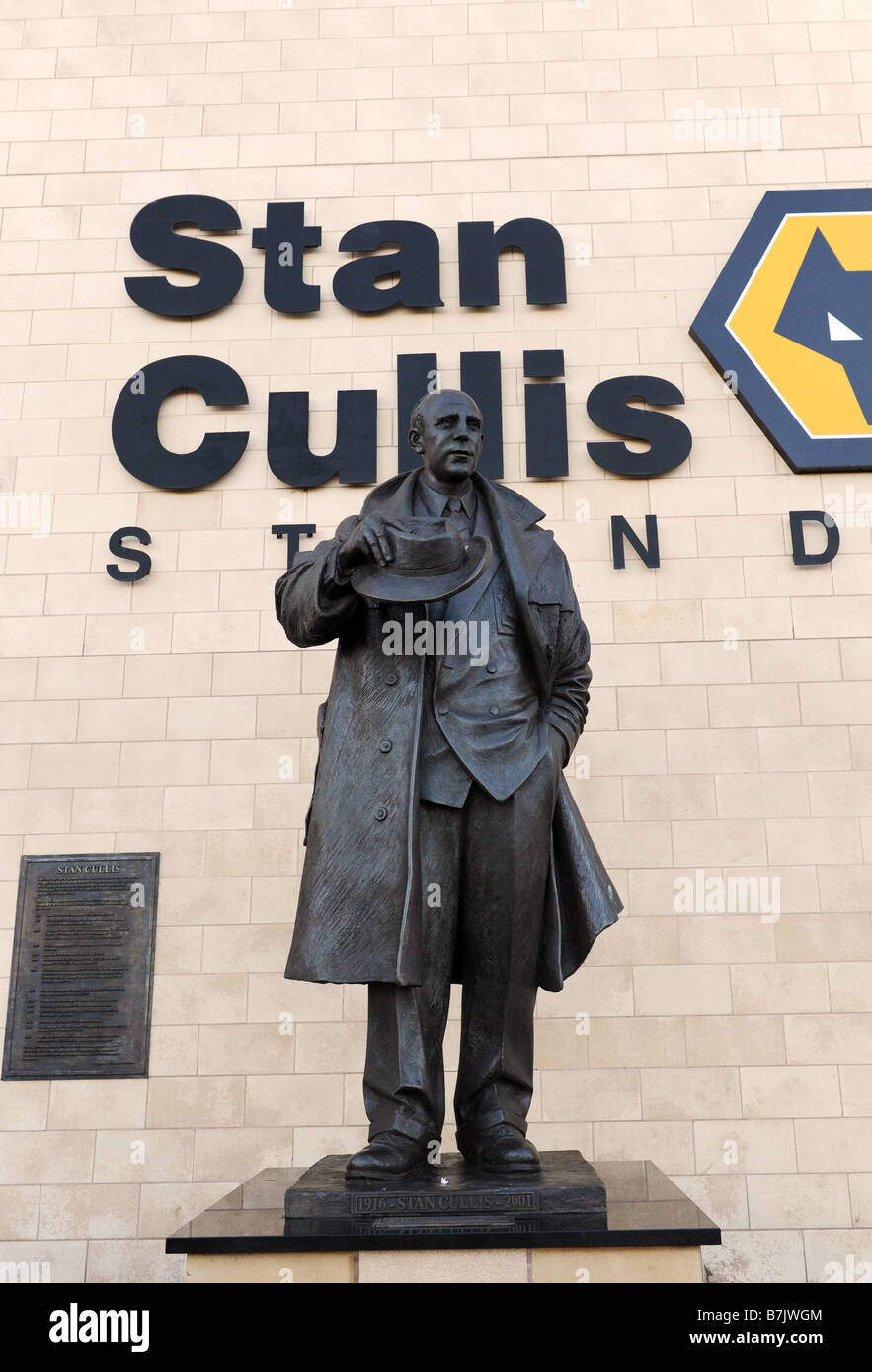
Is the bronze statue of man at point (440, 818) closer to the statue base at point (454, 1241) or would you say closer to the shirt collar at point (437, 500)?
the shirt collar at point (437, 500)

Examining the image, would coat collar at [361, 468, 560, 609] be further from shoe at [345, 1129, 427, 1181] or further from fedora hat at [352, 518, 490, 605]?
shoe at [345, 1129, 427, 1181]

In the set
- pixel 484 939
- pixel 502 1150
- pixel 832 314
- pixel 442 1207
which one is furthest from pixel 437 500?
pixel 832 314

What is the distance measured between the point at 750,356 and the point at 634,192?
110cm

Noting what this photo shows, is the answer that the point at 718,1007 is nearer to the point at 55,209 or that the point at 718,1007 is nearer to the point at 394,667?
the point at 394,667

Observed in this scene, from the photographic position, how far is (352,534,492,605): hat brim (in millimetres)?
3107

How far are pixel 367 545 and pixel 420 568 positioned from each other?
13 cm

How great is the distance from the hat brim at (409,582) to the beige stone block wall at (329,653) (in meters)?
3.04

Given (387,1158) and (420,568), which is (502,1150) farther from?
(420,568)

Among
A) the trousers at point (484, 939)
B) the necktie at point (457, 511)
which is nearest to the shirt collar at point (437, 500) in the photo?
the necktie at point (457, 511)

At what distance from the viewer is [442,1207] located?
2.80m

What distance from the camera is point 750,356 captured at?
6.65m

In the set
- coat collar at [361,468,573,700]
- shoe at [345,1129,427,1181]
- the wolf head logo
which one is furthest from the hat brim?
the wolf head logo

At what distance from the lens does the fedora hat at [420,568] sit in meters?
3.11

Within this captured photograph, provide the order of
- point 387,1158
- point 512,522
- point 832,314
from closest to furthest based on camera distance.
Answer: point 387,1158 → point 512,522 → point 832,314
